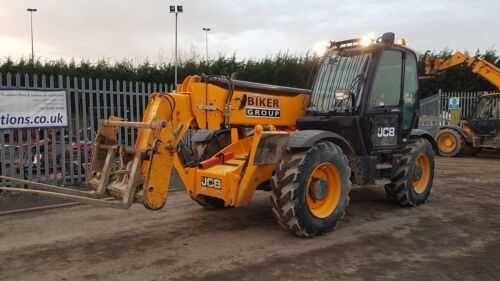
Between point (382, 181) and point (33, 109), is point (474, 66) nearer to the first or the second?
A: point (382, 181)

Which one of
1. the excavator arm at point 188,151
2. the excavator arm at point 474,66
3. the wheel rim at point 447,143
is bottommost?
the wheel rim at point 447,143

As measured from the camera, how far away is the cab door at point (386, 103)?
650 cm

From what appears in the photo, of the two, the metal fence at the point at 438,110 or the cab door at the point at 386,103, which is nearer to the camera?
the cab door at the point at 386,103

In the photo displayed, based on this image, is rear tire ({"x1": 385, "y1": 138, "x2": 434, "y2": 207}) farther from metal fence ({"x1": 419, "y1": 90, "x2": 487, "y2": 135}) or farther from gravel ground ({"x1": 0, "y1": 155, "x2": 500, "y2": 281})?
metal fence ({"x1": 419, "y1": 90, "x2": 487, "y2": 135})

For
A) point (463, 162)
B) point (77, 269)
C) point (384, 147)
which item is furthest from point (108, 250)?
point (463, 162)

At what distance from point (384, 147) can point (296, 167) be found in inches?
85.6

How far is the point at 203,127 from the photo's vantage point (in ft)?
18.4

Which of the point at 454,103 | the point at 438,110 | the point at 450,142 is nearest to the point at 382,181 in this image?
the point at 450,142

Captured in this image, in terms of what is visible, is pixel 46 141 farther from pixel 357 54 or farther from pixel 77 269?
pixel 357 54

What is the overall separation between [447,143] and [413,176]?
32.6ft

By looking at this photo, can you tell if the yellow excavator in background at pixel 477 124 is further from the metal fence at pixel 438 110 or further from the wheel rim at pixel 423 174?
the wheel rim at pixel 423 174

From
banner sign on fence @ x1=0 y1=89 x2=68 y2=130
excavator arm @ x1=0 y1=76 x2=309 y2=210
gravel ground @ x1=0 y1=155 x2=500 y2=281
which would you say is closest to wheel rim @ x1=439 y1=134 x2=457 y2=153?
gravel ground @ x1=0 y1=155 x2=500 y2=281

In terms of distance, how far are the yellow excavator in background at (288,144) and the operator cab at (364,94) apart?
15mm

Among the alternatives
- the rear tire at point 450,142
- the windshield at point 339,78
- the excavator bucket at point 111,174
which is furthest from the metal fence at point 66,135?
the rear tire at point 450,142
